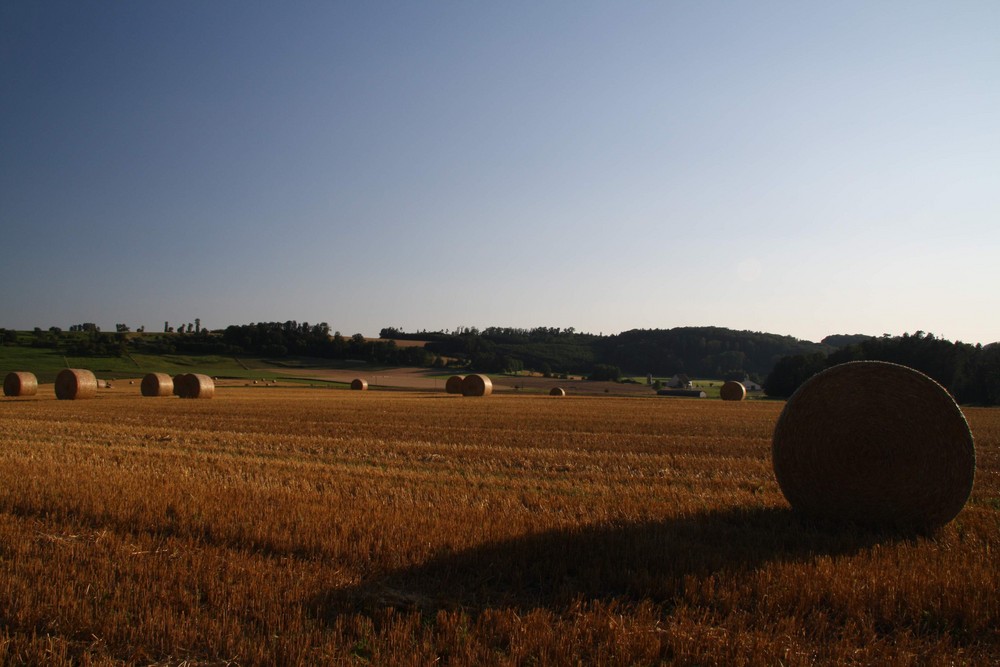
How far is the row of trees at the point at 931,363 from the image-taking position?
187 ft

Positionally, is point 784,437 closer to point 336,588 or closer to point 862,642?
point 862,642

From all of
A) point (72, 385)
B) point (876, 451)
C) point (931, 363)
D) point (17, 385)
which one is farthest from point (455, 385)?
point (931, 363)

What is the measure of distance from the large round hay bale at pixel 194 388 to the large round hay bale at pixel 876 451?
3098cm

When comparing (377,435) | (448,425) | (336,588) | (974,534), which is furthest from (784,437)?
(448,425)

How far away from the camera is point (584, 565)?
5.22 m

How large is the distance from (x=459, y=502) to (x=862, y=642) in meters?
4.45

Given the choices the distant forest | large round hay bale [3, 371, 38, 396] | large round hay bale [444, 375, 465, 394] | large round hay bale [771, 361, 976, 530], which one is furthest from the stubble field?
the distant forest

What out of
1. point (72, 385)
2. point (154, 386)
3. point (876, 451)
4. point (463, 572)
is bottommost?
point (154, 386)

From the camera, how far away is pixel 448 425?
18438 millimetres

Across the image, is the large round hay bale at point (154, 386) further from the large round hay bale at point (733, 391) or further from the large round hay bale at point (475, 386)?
the large round hay bale at point (733, 391)

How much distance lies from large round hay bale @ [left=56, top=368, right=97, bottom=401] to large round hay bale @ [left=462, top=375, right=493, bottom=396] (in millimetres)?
20867

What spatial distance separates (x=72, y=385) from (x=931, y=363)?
7075 centimetres

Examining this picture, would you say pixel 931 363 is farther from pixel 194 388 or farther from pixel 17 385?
pixel 17 385

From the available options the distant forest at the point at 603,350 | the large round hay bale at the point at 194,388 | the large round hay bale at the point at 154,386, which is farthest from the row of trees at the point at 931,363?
the large round hay bale at the point at 154,386
